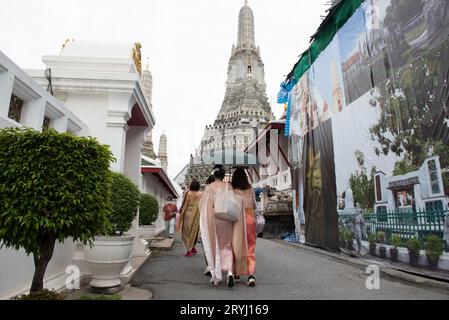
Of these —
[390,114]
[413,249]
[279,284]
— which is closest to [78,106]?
[279,284]

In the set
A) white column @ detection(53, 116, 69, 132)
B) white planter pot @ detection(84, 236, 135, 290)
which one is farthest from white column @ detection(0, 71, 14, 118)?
white planter pot @ detection(84, 236, 135, 290)

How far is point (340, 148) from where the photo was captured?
7.11 m

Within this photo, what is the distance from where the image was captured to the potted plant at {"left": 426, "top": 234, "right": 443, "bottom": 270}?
4285mm

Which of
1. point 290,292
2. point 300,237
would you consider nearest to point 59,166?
point 290,292

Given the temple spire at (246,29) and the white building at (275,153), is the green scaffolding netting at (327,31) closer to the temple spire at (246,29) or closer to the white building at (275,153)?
the white building at (275,153)

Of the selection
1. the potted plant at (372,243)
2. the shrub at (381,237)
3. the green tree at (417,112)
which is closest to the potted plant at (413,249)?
the shrub at (381,237)

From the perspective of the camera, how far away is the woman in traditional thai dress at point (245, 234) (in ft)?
13.3

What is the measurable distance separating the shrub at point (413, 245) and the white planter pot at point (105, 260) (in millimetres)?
4384

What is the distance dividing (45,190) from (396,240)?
5.32 meters

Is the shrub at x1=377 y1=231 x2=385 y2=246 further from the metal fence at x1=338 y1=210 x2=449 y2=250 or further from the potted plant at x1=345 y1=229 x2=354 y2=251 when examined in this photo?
the potted plant at x1=345 y1=229 x2=354 y2=251

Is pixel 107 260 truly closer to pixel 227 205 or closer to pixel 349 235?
pixel 227 205

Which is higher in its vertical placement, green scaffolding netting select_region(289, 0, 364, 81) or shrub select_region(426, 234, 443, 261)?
green scaffolding netting select_region(289, 0, 364, 81)

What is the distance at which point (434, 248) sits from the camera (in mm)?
4371

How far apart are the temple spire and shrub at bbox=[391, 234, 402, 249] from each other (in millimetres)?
61927
